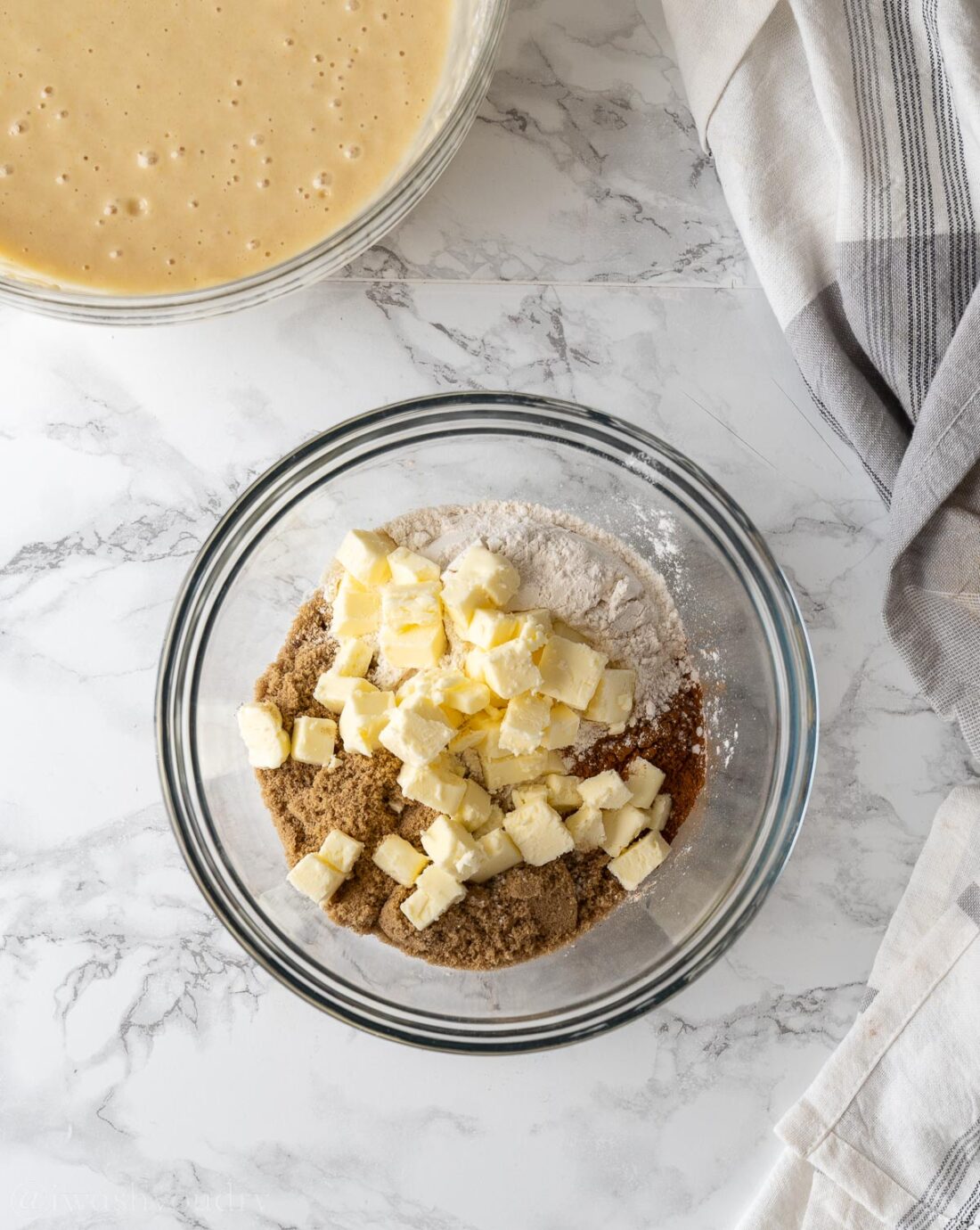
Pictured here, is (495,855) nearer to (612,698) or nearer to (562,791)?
(562,791)

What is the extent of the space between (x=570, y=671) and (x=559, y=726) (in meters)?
0.07

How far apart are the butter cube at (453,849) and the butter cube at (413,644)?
182 mm

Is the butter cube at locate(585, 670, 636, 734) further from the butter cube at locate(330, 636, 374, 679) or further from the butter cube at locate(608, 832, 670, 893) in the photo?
the butter cube at locate(330, 636, 374, 679)

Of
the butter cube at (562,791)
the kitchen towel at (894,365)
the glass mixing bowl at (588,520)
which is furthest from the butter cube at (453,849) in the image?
the kitchen towel at (894,365)

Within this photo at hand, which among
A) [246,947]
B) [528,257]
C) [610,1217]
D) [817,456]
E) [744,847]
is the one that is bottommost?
[610,1217]

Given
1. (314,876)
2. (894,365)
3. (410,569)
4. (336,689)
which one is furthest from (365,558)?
(894,365)

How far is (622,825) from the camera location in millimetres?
1225

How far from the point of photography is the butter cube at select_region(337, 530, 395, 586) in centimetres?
121

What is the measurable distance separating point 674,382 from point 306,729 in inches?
25.9

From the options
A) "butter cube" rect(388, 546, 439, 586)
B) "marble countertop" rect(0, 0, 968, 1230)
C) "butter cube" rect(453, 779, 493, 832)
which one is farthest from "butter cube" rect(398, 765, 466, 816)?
"marble countertop" rect(0, 0, 968, 1230)

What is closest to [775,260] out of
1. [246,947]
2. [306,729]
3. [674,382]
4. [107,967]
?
[674,382]

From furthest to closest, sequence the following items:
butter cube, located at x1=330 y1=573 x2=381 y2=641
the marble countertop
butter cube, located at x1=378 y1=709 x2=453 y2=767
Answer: the marble countertop
butter cube, located at x1=330 y1=573 x2=381 y2=641
butter cube, located at x1=378 y1=709 x2=453 y2=767

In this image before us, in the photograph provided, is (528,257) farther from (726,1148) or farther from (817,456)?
(726,1148)

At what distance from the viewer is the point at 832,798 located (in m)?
1.39
